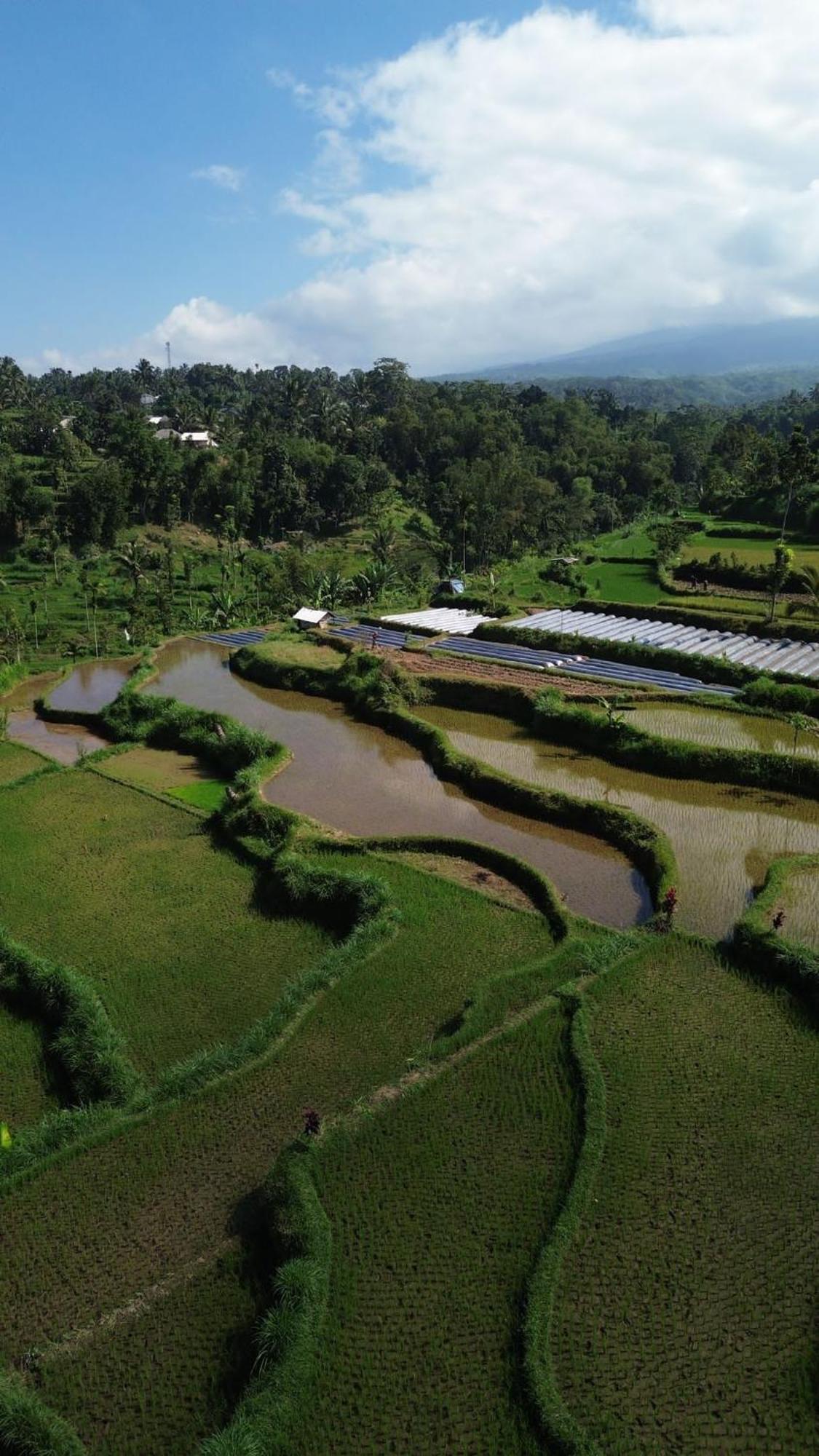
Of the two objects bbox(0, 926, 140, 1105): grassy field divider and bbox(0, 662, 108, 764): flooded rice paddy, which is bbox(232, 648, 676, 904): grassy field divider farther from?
bbox(0, 926, 140, 1105): grassy field divider

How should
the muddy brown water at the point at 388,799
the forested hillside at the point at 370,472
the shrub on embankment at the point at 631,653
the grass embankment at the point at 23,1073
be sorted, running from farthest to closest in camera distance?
the forested hillside at the point at 370,472 < the shrub on embankment at the point at 631,653 < the muddy brown water at the point at 388,799 < the grass embankment at the point at 23,1073

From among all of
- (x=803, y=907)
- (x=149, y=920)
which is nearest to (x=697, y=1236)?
(x=803, y=907)

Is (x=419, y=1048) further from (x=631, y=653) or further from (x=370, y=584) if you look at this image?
(x=370, y=584)

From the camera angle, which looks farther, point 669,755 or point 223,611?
point 223,611

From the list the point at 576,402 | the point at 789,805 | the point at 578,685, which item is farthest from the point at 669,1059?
the point at 576,402

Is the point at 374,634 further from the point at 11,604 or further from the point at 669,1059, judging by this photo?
A: the point at 669,1059

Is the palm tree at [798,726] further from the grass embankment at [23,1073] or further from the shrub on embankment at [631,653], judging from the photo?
the grass embankment at [23,1073]

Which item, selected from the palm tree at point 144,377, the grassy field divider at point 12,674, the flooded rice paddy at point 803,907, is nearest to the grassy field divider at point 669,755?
the flooded rice paddy at point 803,907
